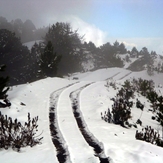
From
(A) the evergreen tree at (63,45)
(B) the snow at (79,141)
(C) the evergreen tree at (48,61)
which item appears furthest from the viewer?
(A) the evergreen tree at (63,45)

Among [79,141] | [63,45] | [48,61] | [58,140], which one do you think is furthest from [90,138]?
[63,45]

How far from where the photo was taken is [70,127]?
7.04 m

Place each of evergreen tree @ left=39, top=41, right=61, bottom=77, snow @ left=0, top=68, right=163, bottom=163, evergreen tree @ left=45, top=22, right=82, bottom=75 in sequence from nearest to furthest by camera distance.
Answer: snow @ left=0, top=68, right=163, bottom=163
evergreen tree @ left=39, top=41, right=61, bottom=77
evergreen tree @ left=45, top=22, right=82, bottom=75

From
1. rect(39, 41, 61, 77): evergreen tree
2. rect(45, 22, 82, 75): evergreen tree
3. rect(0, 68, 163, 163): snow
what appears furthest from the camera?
rect(45, 22, 82, 75): evergreen tree

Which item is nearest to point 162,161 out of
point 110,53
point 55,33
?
point 55,33

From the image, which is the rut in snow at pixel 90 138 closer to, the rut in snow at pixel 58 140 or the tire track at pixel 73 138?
the tire track at pixel 73 138

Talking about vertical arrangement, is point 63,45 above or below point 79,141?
above

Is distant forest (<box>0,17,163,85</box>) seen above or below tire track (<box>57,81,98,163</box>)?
above

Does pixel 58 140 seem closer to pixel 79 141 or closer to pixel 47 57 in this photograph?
pixel 79 141

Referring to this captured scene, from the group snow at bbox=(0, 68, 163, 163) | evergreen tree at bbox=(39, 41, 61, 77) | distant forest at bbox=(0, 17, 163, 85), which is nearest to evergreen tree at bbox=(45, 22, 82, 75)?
distant forest at bbox=(0, 17, 163, 85)

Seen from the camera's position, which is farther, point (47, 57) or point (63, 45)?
point (63, 45)

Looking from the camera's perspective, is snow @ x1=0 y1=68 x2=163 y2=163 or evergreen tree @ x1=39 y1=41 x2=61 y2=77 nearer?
snow @ x1=0 y1=68 x2=163 y2=163

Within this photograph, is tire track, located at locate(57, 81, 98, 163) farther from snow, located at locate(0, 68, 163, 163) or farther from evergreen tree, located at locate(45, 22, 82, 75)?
evergreen tree, located at locate(45, 22, 82, 75)

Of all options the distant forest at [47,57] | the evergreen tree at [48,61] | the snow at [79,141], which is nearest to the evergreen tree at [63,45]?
the distant forest at [47,57]
